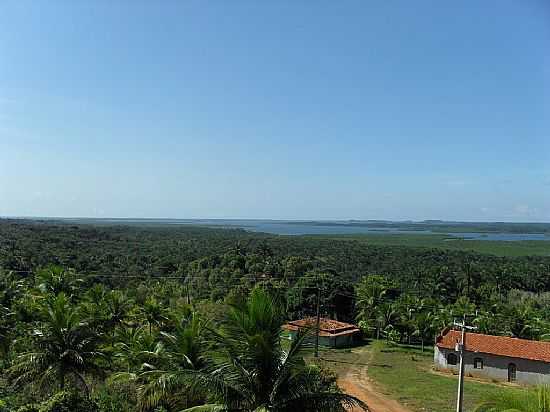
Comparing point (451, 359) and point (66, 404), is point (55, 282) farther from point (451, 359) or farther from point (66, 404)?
point (451, 359)

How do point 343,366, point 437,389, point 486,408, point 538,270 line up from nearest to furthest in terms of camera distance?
point 486,408 → point 437,389 → point 343,366 → point 538,270

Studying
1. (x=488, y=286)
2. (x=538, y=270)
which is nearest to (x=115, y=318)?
(x=488, y=286)

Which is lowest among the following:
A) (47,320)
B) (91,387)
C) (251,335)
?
(91,387)

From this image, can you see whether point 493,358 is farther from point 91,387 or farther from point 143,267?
point 143,267

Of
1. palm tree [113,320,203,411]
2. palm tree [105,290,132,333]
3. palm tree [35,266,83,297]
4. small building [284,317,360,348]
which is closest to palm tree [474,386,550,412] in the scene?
palm tree [113,320,203,411]

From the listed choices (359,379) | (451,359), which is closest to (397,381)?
(359,379)
